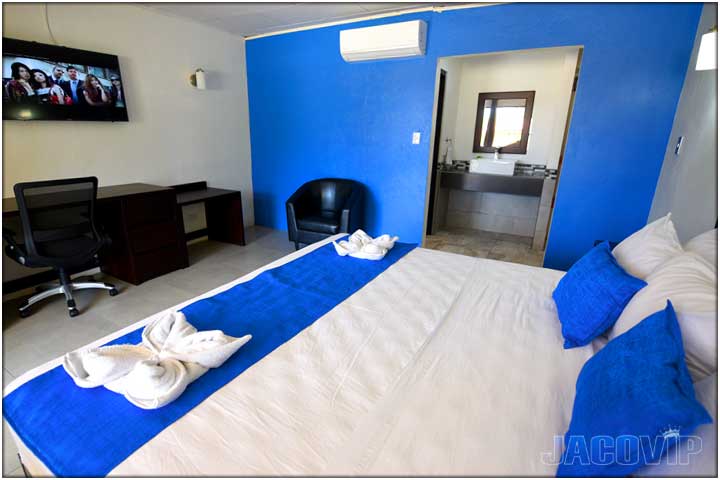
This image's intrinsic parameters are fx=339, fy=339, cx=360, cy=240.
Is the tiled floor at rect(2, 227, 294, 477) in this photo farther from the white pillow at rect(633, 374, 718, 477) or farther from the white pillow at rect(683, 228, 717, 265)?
the white pillow at rect(683, 228, 717, 265)

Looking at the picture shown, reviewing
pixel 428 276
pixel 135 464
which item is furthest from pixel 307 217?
pixel 135 464

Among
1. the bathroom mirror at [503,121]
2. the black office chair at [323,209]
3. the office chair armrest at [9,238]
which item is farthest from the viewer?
the bathroom mirror at [503,121]

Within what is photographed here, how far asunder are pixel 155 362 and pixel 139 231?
2317 mm

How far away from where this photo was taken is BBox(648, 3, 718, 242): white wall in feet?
5.36

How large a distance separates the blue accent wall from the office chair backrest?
235 cm

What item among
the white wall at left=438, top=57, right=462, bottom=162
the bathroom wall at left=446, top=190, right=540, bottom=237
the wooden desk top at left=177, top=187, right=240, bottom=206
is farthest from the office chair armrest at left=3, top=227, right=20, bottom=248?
the bathroom wall at left=446, top=190, right=540, bottom=237

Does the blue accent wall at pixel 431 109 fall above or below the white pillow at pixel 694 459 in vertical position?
above

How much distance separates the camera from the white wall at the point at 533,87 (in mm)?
3908

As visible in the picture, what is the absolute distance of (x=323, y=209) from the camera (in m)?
4.07

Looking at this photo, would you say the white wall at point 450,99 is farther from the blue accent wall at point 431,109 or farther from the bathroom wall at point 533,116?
the blue accent wall at point 431,109

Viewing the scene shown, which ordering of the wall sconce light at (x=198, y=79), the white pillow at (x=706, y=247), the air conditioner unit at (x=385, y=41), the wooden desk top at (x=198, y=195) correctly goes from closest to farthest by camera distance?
the white pillow at (x=706, y=247) < the air conditioner unit at (x=385, y=41) < the wooden desk top at (x=198, y=195) < the wall sconce light at (x=198, y=79)

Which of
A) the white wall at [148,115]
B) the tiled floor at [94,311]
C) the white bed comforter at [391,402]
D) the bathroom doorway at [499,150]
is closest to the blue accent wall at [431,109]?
the white wall at [148,115]

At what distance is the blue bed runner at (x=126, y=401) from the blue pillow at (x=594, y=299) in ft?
3.18

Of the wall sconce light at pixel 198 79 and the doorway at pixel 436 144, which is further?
the doorway at pixel 436 144
